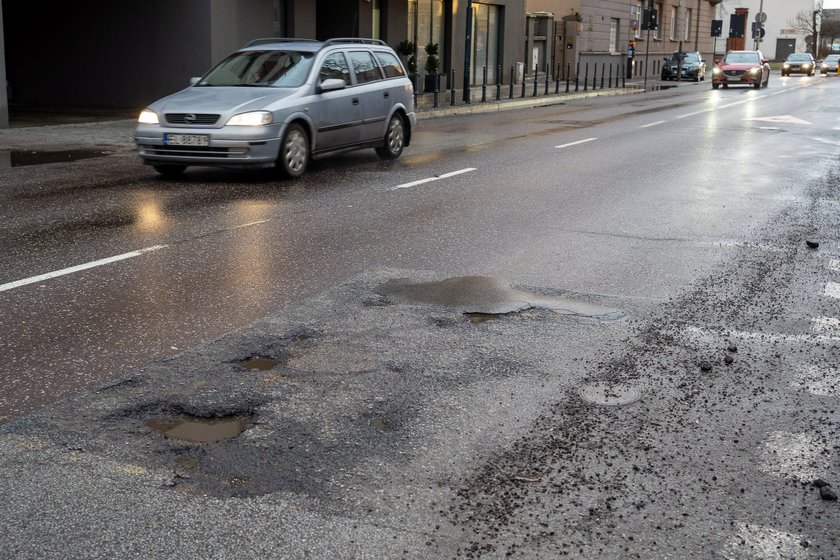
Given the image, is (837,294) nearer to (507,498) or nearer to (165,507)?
(507,498)

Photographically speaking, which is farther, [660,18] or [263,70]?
[660,18]

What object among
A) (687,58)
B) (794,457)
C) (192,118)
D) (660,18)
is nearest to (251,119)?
(192,118)

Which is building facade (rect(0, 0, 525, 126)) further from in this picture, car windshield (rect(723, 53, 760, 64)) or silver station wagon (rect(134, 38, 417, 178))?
car windshield (rect(723, 53, 760, 64))

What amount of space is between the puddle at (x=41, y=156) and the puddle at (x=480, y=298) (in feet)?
28.5

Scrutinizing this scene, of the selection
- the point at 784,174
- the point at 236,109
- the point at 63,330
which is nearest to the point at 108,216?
the point at 236,109

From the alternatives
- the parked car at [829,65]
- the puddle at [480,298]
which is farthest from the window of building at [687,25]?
the puddle at [480,298]

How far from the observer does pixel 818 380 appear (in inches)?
197

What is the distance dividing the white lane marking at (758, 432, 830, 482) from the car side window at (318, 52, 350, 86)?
987cm

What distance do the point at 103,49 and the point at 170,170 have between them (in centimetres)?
1400

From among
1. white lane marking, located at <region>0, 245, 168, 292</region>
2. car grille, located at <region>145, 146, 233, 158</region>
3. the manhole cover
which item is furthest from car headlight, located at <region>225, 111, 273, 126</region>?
the manhole cover

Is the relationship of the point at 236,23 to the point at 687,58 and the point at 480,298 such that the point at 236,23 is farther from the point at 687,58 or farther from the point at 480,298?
the point at 687,58

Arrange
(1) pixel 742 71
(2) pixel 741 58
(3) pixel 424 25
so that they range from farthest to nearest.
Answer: (2) pixel 741 58, (1) pixel 742 71, (3) pixel 424 25

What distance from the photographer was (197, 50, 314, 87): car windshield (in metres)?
12.9

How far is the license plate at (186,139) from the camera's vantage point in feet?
38.6
